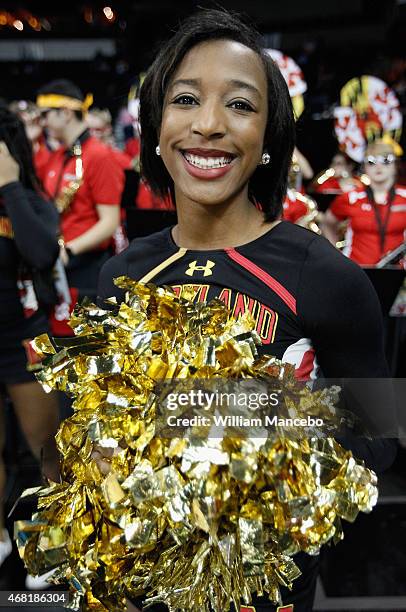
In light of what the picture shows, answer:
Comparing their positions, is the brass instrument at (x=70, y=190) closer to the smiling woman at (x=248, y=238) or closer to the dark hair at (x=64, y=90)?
the dark hair at (x=64, y=90)

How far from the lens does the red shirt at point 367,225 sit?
3.68 metres

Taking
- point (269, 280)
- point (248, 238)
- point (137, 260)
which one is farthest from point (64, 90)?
point (269, 280)

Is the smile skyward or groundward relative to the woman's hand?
skyward

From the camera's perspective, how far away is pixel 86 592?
738 mm

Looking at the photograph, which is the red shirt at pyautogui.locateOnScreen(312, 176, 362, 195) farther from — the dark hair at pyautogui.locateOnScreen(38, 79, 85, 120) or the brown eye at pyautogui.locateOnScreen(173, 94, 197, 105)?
the brown eye at pyautogui.locateOnScreen(173, 94, 197, 105)

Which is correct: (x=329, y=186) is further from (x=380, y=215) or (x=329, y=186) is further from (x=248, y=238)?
(x=248, y=238)

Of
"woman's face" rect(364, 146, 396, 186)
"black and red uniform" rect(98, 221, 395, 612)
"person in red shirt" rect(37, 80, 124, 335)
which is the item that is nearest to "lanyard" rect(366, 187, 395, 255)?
"woman's face" rect(364, 146, 396, 186)

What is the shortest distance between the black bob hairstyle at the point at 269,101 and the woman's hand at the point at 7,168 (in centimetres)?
79

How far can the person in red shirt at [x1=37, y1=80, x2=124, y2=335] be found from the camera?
2.93 metres

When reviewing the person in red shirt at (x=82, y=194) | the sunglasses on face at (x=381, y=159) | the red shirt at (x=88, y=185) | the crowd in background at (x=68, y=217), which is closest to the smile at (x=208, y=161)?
the crowd in background at (x=68, y=217)

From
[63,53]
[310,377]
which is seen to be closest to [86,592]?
[310,377]

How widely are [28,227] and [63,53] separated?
10878 mm

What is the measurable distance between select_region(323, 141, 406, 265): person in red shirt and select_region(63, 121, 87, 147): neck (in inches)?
64.0

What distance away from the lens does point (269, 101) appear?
39.7 inches
